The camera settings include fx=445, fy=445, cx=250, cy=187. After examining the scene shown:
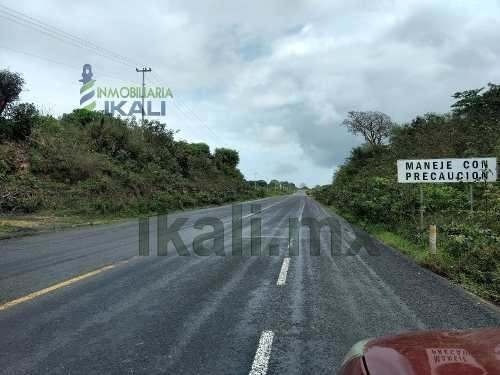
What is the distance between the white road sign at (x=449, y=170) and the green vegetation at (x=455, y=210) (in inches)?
34.2

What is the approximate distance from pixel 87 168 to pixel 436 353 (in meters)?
31.3

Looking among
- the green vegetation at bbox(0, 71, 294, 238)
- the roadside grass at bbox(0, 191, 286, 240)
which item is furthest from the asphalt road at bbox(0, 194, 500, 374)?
the green vegetation at bbox(0, 71, 294, 238)

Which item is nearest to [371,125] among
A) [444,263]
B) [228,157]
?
[228,157]

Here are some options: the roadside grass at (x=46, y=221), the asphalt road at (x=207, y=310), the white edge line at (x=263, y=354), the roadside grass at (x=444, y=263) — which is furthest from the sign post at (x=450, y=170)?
the roadside grass at (x=46, y=221)

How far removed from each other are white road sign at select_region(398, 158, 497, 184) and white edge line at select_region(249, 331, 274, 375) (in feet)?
33.9

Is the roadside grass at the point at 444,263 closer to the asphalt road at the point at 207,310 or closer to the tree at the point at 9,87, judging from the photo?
the asphalt road at the point at 207,310

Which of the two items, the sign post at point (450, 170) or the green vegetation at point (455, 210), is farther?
the sign post at point (450, 170)

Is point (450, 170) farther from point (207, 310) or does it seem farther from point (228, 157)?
point (228, 157)

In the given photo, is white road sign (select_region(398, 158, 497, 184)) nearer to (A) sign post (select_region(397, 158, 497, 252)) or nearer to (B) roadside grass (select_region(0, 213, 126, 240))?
(A) sign post (select_region(397, 158, 497, 252))

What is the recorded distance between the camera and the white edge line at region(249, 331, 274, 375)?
4.38m

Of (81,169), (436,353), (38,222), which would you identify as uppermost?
(81,169)

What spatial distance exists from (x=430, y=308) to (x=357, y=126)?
6107cm

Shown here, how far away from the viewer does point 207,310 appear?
21.2 ft

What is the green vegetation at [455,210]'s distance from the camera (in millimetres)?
9509
